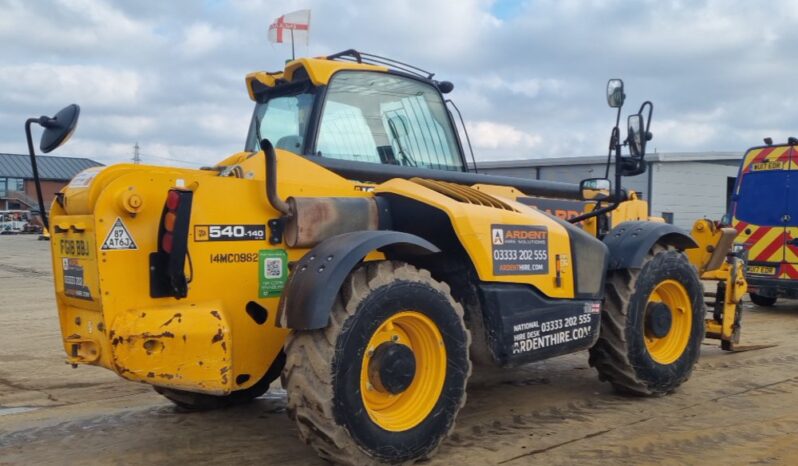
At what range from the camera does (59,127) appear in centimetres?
368

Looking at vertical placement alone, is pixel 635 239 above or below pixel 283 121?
below

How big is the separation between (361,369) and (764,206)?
958cm

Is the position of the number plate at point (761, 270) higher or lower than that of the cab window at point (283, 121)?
lower

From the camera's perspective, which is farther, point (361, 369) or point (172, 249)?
point (361, 369)

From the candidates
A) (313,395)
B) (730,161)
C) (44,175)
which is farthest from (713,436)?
(44,175)

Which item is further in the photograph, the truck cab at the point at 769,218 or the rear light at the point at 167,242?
the truck cab at the point at 769,218

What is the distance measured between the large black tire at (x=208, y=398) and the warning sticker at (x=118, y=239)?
1.45 meters

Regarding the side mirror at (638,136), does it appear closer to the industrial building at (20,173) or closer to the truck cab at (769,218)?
the truck cab at (769,218)

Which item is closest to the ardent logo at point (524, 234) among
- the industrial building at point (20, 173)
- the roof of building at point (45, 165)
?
the roof of building at point (45, 165)

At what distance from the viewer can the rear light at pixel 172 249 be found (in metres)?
3.58

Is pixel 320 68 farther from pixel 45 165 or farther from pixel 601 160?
pixel 45 165

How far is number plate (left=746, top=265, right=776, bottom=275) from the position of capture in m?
11.0

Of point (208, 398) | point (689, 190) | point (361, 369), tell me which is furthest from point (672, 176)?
point (361, 369)

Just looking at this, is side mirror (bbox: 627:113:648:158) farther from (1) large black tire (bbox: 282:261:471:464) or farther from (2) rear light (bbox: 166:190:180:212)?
(2) rear light (bbox: 166:190:180:212)
